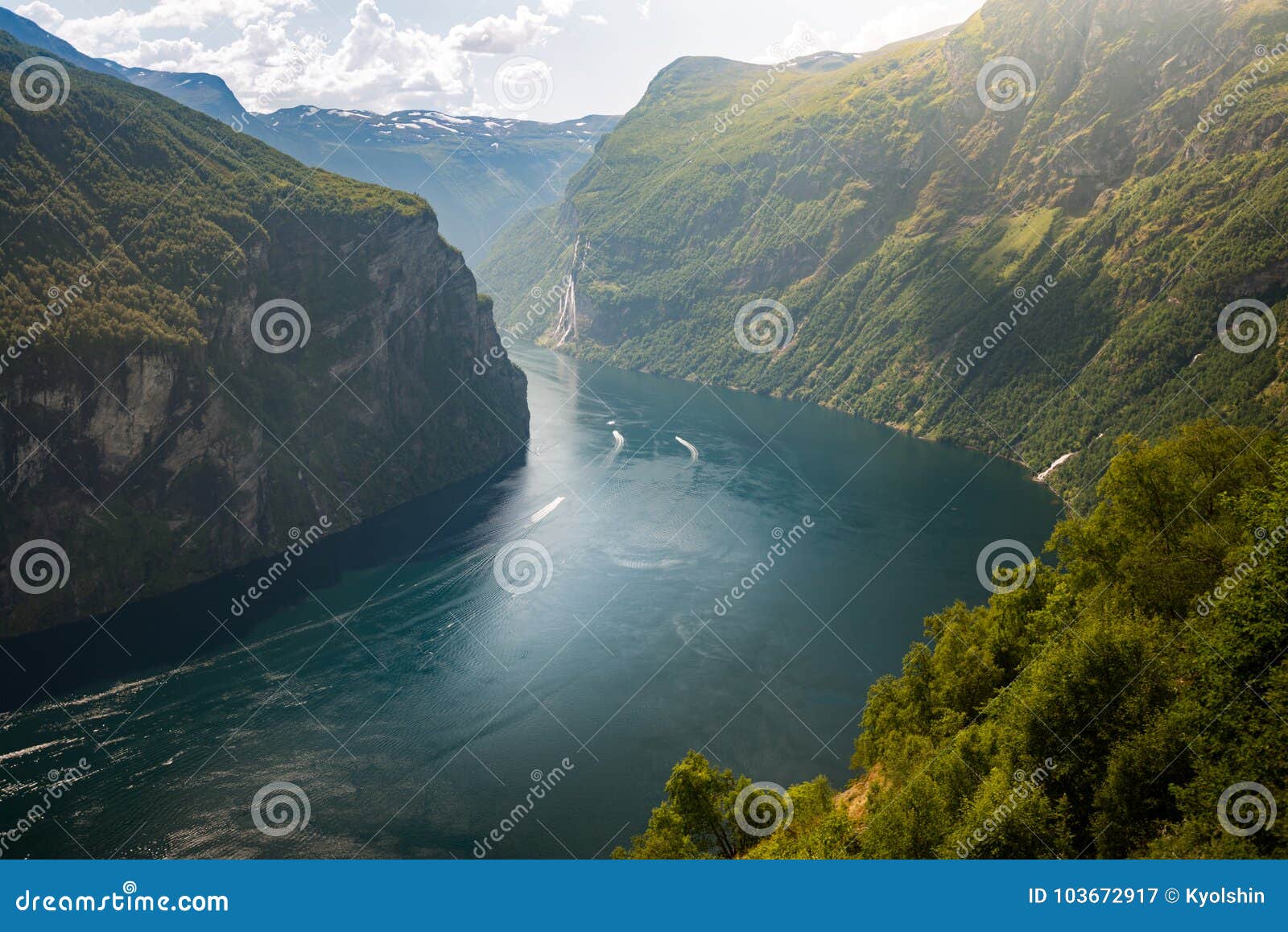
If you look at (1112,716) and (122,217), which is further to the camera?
(122,217)

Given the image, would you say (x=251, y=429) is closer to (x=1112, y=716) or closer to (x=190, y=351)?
(x=190, y=351)

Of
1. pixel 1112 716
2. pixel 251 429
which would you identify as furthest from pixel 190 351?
pixel 1112 716

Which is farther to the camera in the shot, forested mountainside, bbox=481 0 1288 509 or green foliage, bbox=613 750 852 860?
forested mountainside, bbox=481 0 1288 509

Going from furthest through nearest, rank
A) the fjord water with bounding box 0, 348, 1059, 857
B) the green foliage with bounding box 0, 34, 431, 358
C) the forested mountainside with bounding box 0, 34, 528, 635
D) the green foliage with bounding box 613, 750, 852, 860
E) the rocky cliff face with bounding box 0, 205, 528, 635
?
the green foliage with bounding box 0, 34, 431, 358 → the forested mountainside with bounding box 0, 34, 528, 635 → the rocky cliff face with bounding box 0, 205, 528, 635 → the fjord water with bounding box 0, 348, 1059, 857 → the green foliage with bounding box 613, 750, 852, 860

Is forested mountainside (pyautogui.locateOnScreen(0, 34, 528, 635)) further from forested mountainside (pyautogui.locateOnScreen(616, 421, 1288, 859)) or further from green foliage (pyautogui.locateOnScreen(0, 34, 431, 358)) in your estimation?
forested mountainside (pyautogui.locateOnScreen(616, 421, 1288, 859))

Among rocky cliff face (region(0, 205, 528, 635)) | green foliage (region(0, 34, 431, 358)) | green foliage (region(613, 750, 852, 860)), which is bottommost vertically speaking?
green foliage (region(613, 750, 852, 860))

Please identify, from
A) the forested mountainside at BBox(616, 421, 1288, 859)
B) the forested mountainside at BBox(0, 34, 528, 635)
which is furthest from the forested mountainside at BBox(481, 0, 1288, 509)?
the forested mountainside at BBox(0, 34, 528, 635)
